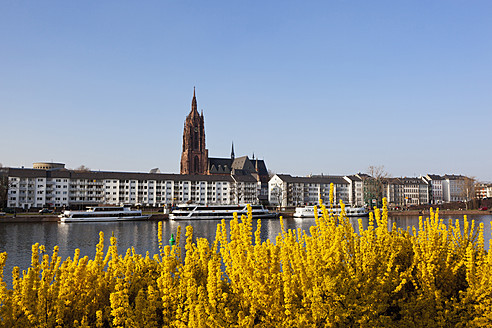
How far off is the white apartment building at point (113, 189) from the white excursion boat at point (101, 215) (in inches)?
1522

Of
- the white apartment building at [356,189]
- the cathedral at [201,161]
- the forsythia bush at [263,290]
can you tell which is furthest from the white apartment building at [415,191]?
the forsythia bush at [263,290]

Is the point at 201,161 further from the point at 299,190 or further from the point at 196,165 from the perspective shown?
the point at 299,190

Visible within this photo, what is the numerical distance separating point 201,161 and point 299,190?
144 feet

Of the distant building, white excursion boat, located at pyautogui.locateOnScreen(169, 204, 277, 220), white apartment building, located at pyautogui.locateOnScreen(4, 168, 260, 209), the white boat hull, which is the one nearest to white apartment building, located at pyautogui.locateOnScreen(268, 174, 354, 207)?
white apartment building, located at pyautogui.locateOnScreen(4, 168, 260, 209)

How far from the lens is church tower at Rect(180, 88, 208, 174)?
6816 inches

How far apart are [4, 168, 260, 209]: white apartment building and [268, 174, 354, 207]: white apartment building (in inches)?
561

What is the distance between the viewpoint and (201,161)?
6959 inches

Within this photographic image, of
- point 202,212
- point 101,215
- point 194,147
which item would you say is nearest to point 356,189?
point 194,147

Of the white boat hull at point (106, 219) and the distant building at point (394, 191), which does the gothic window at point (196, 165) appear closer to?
the white boat hull at point (106, 219)

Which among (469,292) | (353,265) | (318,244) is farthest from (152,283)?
(469,292)

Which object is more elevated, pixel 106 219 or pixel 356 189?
pixel 356 189

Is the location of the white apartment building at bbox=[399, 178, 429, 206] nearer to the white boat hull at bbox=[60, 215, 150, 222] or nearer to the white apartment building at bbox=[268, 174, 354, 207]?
the white apartment building at bbox=[268, 174, 354, 207]

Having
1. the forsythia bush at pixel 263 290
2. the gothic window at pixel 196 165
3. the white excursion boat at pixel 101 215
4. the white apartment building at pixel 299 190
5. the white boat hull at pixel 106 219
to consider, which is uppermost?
the gothic window at pixel 196 165

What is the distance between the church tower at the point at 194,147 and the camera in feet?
568
